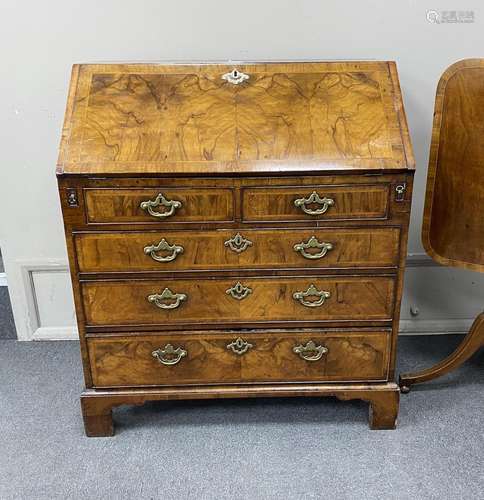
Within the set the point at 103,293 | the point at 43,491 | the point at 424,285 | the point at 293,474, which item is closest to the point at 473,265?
the point at 424,285

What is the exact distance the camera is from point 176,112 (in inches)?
79.4

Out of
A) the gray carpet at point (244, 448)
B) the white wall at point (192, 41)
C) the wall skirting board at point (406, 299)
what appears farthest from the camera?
the wall skirting board at point (406, 299)

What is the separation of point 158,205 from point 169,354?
1.72ft

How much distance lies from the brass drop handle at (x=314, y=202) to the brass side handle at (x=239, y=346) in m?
0.49

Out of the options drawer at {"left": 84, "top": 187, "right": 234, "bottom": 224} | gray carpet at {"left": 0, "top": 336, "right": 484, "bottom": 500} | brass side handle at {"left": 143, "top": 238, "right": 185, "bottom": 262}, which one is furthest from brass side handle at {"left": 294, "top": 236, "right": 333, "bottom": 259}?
gray carpet at {"left": 0, "top": 336, "right": 484, "bottom": 500}

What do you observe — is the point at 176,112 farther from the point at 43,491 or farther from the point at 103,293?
the point at 43,491

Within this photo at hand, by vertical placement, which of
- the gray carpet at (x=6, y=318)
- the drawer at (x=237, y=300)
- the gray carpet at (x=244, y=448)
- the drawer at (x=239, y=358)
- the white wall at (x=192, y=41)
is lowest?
the gray carpet at (x=244, y=448)

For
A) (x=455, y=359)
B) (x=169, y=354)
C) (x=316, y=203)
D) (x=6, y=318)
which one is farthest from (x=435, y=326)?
(x=6, y=318)

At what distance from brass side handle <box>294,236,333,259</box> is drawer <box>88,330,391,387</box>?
0.28 meters

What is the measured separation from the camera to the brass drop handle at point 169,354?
2.11m

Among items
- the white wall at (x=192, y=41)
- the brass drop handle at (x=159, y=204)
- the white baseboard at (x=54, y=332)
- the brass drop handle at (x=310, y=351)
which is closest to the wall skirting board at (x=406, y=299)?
the white baseboard at (x=54, y=332)

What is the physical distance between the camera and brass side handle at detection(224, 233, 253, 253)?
6.40 feet

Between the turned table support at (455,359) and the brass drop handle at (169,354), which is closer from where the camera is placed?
the brass drop handle at (169,354)

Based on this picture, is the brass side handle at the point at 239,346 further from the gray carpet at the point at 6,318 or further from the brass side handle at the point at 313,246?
the gray carpet at the point at 6,318
